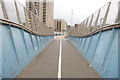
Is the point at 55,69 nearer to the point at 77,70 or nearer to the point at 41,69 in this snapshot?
the point at 41,69

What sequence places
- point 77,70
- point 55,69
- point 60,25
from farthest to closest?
point 60,25 → point 55,69 → point 77,70

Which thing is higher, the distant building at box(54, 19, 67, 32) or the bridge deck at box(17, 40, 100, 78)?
the bridge deck at box(17, 40, 100, 78)

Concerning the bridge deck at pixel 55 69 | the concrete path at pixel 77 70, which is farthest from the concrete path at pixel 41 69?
the concrete path at pixel 77 70

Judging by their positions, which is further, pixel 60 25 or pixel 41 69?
pixel 60 25

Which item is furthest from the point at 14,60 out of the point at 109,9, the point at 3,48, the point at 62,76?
the point at 109,9

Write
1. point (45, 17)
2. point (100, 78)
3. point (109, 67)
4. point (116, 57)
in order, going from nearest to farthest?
point (116, 57), point (109, 67), point (100, 78), point (45, 17)

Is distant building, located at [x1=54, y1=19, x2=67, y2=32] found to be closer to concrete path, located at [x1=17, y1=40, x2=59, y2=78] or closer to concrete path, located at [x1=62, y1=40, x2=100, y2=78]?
concrete path, located at [x1=62, y1=40, x2=100, y2=78]

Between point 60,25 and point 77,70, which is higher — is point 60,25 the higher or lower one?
the lower one

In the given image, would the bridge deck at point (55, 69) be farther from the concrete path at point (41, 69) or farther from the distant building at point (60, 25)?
the distant building at point (60, 25)

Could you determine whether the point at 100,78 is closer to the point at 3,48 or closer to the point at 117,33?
the point at 117,33

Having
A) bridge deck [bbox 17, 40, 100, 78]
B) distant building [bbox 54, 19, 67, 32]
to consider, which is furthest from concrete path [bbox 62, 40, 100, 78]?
distant building [bbox 54, 19, 67, 32]

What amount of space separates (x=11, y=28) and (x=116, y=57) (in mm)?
3729

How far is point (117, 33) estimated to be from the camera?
5016 millimetres

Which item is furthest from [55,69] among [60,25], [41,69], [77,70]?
[60,25]
